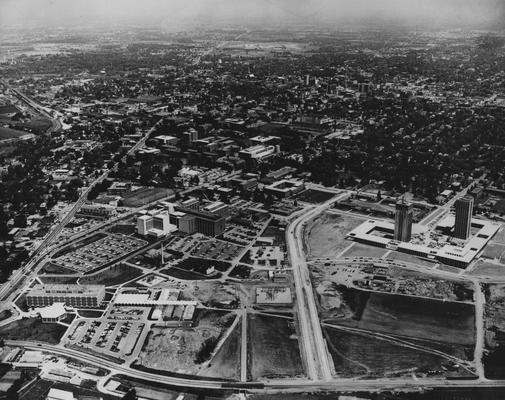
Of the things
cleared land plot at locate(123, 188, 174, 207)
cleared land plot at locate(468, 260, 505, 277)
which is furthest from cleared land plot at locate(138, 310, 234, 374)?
cleared land plot at locate(123, 188, 174, 207)

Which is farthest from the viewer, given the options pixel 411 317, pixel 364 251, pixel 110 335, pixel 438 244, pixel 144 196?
pixel 144 196

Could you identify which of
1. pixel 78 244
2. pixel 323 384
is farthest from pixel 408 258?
pixel 78 244

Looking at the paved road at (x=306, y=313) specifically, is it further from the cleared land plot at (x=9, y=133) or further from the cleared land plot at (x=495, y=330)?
the cleared land plot at (x=9, y=133)

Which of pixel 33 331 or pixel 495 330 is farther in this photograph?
pixel 33 331

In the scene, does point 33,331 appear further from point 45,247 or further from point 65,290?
point 45,247

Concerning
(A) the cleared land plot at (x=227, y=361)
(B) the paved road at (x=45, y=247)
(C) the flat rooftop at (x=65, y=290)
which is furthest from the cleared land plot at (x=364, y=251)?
(B) the paved road at (x=45, y=247)

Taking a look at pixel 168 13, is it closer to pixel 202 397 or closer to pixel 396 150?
pixel 396 150
